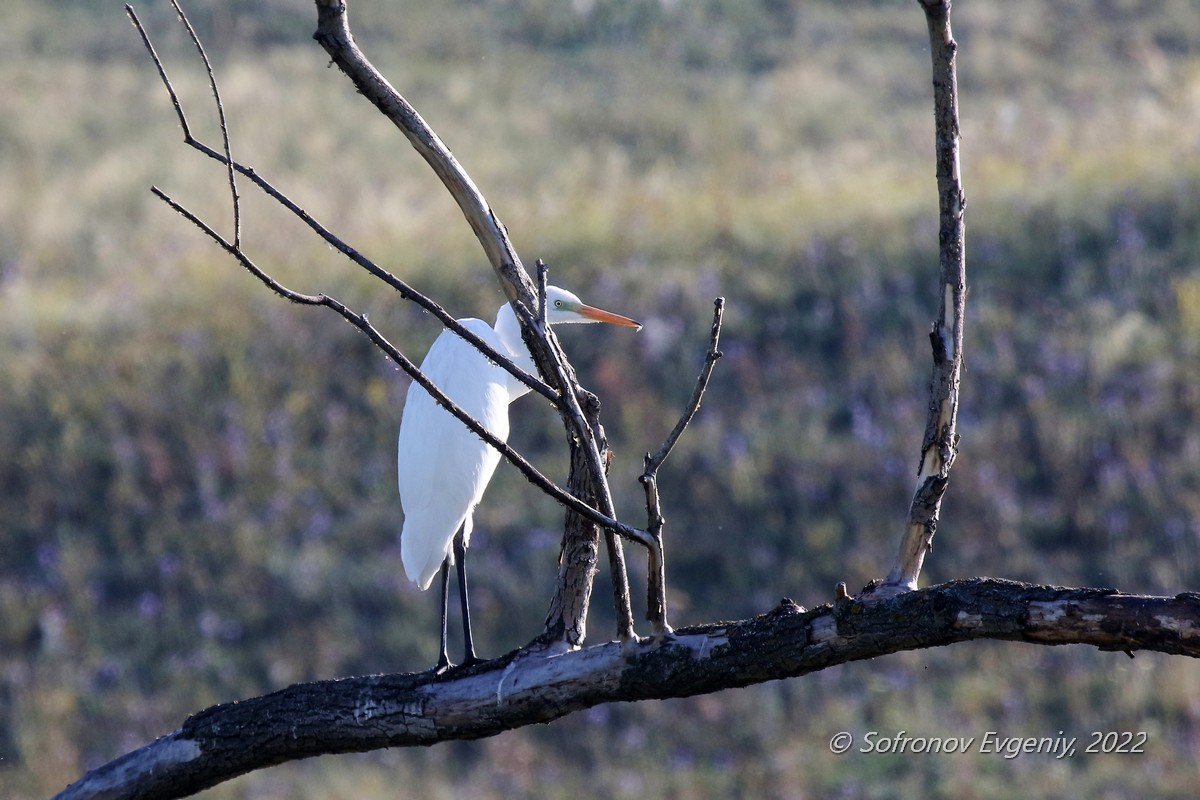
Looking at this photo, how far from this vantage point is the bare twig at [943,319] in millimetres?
2195

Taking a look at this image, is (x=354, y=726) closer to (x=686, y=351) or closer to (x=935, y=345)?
(x=935, y=345)

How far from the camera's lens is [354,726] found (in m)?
2.77

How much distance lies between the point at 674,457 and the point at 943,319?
21.0 ft

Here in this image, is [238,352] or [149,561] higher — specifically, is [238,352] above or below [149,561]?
above

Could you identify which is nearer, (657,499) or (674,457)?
(657,499)

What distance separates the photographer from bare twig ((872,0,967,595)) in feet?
7.20

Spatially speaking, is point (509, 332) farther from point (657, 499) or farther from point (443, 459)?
point (657, 499)

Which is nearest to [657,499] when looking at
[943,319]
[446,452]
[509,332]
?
[943,319]

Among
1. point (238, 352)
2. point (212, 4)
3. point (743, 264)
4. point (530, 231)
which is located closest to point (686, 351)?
point (743, 264)

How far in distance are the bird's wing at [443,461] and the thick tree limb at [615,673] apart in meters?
1.19

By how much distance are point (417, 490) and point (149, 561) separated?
5.05 meters

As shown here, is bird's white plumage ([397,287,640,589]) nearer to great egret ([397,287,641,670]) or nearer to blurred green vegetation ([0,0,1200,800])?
great egret ([397,287,641,670])

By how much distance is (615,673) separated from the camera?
2496 millimetres

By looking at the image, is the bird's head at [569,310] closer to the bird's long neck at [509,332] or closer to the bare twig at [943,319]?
the bird's long neck at [509,332]
